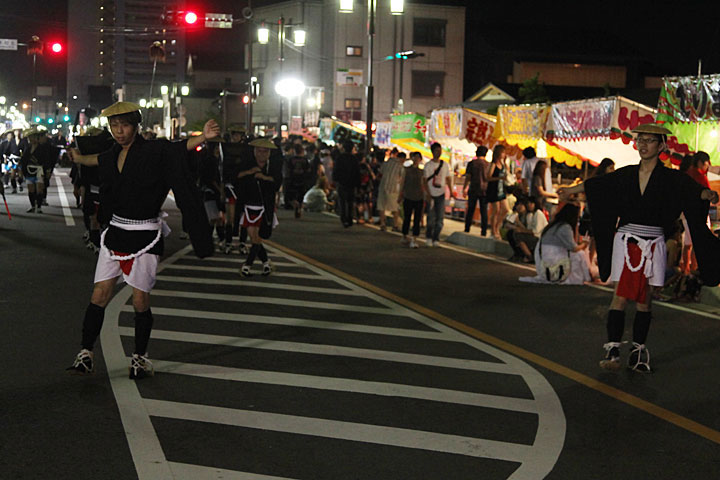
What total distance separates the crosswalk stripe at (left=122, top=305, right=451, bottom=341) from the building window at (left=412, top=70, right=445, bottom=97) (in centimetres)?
5231

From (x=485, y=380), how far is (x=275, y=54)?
199ft

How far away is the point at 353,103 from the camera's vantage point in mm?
60438

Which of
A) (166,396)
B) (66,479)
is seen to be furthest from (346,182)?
(66,479)

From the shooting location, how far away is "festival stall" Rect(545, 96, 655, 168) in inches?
573

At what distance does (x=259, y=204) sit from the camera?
1255cm

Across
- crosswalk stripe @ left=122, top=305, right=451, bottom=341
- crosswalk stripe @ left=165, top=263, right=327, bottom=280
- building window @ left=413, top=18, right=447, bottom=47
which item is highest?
building window @ left=413, top=18, right=447, bottom=47

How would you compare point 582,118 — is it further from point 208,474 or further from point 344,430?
point 208,474

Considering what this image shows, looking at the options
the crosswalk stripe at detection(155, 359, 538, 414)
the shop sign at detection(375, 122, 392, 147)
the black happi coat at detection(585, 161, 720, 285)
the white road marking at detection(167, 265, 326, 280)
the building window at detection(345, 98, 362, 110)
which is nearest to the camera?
the crosswalk stripe at detection(155, 359, 538, 414)

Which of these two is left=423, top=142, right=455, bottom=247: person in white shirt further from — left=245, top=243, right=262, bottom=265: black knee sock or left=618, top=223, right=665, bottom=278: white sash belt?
left=618, top=223, right=665, bottom=278: white sash belt

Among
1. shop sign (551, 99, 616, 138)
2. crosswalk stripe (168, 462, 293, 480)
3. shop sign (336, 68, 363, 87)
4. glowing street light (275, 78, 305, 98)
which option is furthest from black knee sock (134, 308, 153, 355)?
glowing street light (275, 78, 305, 98)

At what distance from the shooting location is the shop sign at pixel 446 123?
2089 centimetres

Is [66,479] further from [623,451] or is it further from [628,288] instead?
[628,288]

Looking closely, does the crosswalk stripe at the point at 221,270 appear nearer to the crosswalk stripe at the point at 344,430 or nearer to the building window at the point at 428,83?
the crosswalk stripe at the point at 344,430

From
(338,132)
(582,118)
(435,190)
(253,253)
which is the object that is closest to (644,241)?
(253,253)
